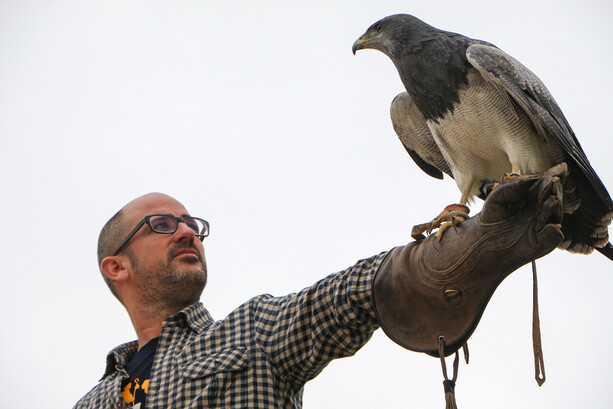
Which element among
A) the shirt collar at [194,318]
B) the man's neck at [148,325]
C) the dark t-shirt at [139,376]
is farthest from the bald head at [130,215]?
the shirt collar at [194,318]

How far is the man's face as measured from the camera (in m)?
3.00

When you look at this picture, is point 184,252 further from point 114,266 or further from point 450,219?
point 450,219

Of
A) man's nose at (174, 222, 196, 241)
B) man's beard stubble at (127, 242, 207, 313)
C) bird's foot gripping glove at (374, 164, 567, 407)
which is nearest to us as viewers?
bird's foot gripping glove at (374, 164, 567, 407)

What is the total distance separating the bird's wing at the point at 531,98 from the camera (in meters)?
3.49

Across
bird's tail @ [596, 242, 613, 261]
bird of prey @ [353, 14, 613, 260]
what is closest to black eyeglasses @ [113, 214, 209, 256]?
bird of prey @ [353, 14, 613, 260]

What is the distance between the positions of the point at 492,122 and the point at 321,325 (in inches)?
74.4

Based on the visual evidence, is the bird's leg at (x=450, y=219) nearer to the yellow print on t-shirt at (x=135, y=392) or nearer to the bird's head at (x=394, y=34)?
the yellow print on t-shirt at (x=135, y=392)

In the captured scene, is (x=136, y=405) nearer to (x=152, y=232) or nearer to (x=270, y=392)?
(x=270, y=392)

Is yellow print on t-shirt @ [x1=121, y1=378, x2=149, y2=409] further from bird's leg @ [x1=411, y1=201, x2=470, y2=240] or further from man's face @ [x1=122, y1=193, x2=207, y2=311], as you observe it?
bird's leg @ [x1=411, y1=201, x2=470, y2=240]

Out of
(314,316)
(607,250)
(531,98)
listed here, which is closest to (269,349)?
(314,316)

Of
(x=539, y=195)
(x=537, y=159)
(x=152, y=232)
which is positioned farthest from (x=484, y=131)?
(x=152, y=232)

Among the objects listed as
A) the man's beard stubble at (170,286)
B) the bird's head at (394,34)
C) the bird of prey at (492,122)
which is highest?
the bird's head at (394,34)

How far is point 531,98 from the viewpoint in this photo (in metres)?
3.70

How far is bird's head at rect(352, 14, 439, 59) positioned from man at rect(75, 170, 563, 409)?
6.70 ft
